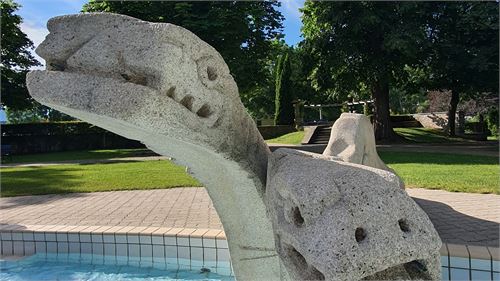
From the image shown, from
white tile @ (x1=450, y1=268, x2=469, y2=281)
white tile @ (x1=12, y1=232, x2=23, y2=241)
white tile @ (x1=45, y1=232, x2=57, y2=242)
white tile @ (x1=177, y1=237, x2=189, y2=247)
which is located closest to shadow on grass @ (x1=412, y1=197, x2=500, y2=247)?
white tile @ (x1=450, y1=268, x2=469, y2=281)

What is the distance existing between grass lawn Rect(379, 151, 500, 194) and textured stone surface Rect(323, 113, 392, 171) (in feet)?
15.5

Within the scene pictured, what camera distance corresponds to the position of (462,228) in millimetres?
5188

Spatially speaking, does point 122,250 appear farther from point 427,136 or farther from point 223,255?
point 427,136

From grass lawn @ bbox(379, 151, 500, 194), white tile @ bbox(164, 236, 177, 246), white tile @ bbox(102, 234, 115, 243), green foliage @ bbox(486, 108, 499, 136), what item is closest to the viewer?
white tile @ bbox(164, 236, 177, 246)

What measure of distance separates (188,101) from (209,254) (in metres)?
3.19

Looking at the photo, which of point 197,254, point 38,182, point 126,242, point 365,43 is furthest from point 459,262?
point 365,43

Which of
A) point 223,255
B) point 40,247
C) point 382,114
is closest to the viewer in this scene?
point 223,255

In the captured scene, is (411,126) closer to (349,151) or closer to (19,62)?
(19,62)

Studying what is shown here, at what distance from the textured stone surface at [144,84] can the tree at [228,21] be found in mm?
15925

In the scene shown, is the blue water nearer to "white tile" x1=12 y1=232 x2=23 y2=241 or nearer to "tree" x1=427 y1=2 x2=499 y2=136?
"white tile" x1=12 y1=232 x2=23 y2=241

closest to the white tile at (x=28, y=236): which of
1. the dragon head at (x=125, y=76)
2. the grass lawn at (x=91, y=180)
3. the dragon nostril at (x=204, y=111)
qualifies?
the grass lawn at (x=91, y=180)

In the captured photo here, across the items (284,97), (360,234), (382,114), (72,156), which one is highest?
(284,97)

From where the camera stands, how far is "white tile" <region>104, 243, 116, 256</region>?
510 cm

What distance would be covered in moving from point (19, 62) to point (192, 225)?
905 inches
